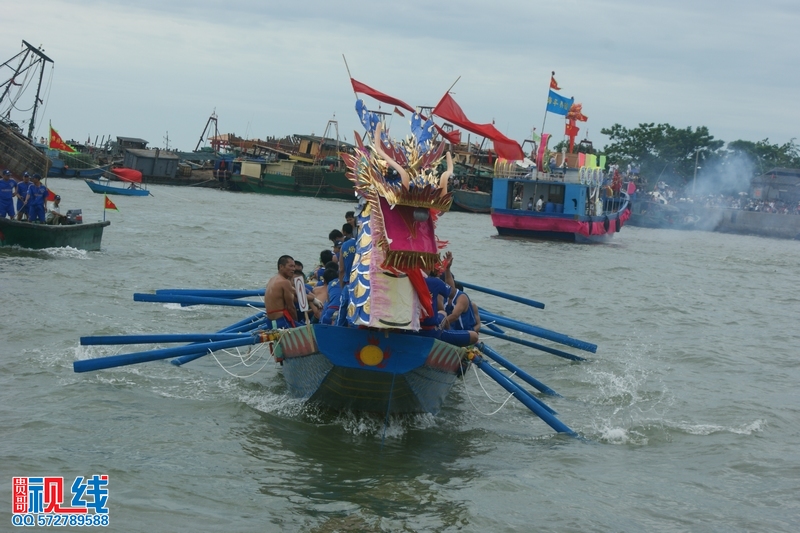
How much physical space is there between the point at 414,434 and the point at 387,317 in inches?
75.5

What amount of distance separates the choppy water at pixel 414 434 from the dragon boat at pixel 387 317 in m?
0.54

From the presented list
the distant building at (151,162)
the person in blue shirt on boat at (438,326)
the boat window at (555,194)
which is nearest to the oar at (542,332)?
the person in blue shirt on boat at (438,326)

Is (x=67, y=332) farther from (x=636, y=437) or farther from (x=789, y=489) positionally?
(x=789, y=489)

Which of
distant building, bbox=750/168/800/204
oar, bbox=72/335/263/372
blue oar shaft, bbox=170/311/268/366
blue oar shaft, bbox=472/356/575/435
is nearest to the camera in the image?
oar, bbox=72/335/263/372

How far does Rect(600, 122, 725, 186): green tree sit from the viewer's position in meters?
70.4

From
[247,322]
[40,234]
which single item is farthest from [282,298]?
[40,234]

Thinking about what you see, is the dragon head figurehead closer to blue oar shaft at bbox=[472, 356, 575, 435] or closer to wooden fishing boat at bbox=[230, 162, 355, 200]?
blue oar shaft at bbox=[472, 356, 575, 435]

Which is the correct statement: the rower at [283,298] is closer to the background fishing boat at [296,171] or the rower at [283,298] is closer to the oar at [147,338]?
the oar at [147,338]

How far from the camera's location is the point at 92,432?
8.96 m

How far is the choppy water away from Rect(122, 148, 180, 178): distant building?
146 feet

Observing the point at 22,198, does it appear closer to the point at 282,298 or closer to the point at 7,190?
the point at 7,190

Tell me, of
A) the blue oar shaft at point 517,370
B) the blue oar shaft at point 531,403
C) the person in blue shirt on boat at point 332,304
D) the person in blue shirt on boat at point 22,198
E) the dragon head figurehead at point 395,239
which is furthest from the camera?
the person in blue shirt on boat at point 22,198

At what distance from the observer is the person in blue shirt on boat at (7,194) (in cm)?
1945

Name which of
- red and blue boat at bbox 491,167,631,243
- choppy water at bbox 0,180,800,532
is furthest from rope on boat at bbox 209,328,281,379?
red and blue boat at bbox 491,167,631,243
